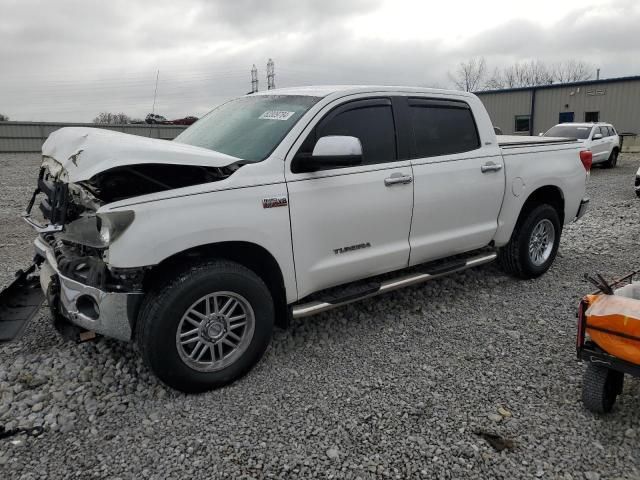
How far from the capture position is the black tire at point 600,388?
296cm

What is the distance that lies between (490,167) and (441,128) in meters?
0.62

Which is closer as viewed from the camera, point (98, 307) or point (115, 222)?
point (115, 222)

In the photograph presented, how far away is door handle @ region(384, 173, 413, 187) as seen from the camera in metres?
3.91

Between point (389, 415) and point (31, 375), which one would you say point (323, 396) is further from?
point (31, 375)

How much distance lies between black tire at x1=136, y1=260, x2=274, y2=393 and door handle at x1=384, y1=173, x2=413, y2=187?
124 centimetres

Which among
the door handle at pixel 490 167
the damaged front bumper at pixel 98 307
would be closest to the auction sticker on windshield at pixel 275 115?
the damaged front bumper at pixel 98 307

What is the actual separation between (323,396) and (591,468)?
4.96 ft

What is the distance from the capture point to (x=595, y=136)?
17062 mm

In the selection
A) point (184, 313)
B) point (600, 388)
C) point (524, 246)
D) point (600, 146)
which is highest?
point (184, 313)

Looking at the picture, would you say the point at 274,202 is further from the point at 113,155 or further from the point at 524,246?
the point at 524,246

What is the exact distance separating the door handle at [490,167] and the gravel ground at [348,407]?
4.12 feet

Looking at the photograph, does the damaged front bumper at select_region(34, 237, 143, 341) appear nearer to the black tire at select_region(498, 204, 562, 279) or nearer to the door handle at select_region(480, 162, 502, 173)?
the door handle at select_region(480, 162, 502, 173)

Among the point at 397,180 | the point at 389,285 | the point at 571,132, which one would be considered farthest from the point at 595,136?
the point at 389,285

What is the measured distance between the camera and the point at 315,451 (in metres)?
2.77
